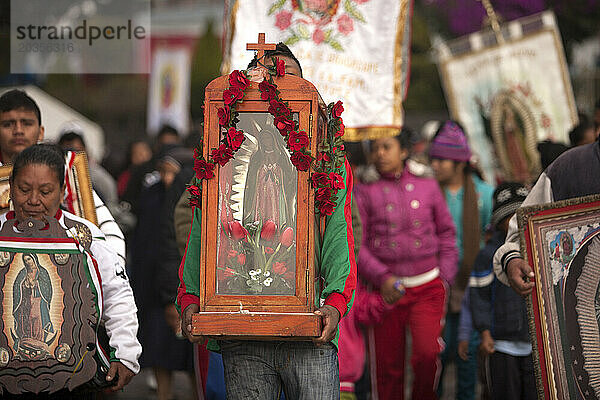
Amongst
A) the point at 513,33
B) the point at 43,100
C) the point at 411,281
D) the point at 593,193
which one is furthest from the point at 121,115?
the point at 593,193

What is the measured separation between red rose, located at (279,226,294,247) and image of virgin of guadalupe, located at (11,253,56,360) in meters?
1.23

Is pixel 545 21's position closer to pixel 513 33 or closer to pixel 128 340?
pixel 513 33

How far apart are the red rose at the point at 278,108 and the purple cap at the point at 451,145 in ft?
17.4

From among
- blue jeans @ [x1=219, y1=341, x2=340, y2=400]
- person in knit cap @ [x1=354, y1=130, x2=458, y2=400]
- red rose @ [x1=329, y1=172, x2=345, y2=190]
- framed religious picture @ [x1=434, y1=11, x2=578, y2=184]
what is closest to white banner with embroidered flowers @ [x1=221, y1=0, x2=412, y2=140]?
person in knit cap @ [x1=354, y1=130, x2=458, y2=400]

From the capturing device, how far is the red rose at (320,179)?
4680mm

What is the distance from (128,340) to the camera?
5.39m

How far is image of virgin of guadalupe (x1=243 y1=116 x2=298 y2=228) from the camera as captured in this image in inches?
185

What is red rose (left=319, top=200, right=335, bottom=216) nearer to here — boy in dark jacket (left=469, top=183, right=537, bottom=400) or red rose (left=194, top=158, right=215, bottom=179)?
red rose (left=194, top=158, right=215, bottom=179)

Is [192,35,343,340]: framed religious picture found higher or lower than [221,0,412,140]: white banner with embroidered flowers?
lower

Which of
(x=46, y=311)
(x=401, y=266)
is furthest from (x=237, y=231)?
(x=401, y=266)

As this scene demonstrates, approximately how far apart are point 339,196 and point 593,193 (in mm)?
1613

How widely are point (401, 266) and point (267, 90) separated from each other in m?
3.79

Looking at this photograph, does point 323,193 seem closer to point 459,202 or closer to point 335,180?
point 335,180

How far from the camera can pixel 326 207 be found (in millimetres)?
4723
